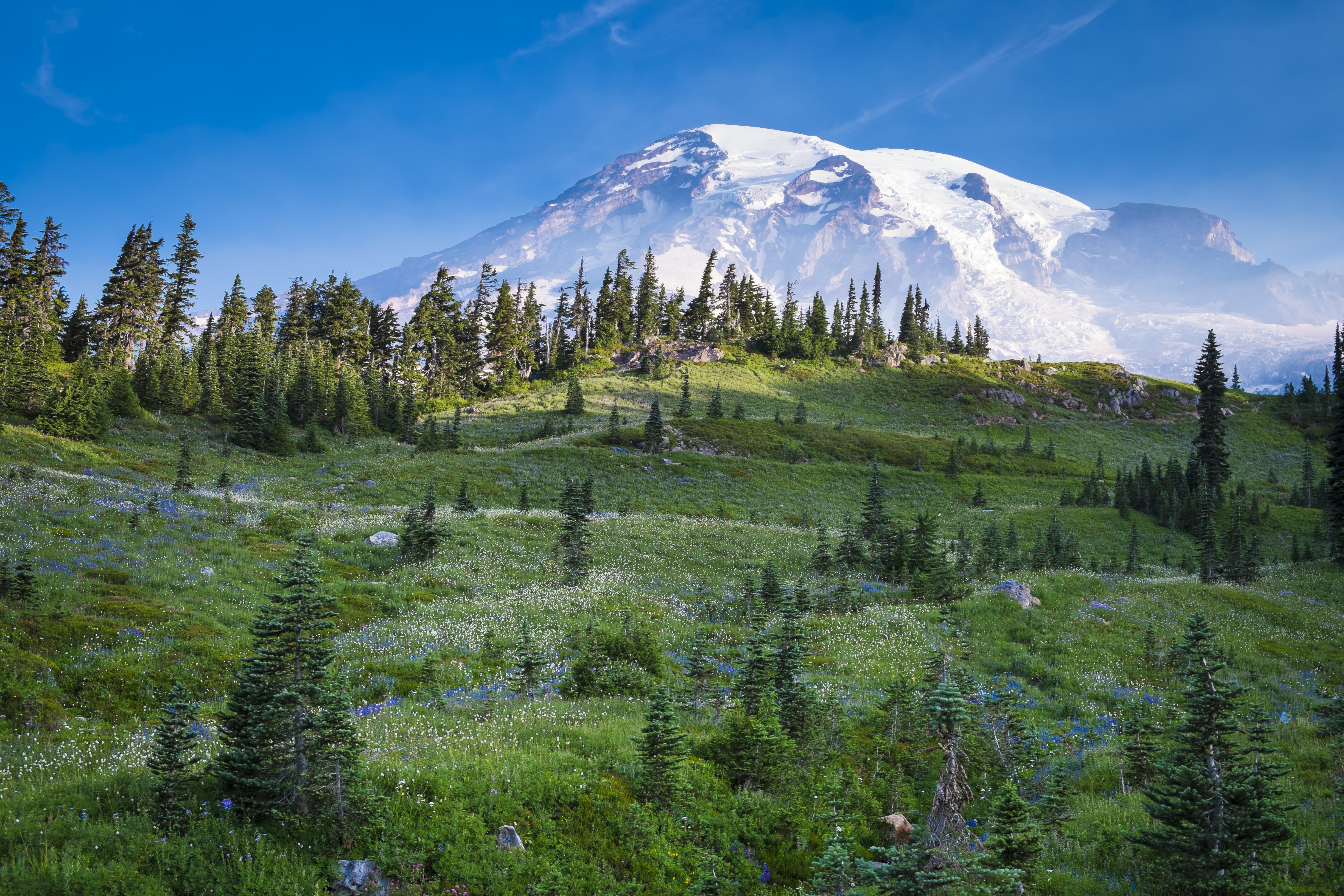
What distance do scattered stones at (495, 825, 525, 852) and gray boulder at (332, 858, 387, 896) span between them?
4.30ft

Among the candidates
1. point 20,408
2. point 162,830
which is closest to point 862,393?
point 20,408

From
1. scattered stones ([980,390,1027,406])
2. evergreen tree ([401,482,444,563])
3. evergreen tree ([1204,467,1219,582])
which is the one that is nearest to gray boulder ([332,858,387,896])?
evergreen tree ([401,482,444,563])

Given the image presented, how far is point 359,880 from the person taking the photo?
7.11 meters

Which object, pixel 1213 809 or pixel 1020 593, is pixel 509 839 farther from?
pixel 1020 593

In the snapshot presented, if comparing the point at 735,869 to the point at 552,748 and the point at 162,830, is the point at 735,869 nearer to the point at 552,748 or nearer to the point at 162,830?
the point at 552,748

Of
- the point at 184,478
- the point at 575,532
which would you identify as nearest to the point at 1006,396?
the point at 575,532

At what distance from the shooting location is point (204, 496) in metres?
31.3

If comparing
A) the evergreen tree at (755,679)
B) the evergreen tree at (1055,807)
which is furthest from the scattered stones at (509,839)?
the evergreen tree at (1055,807)

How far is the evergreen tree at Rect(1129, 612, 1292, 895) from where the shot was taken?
21.8 ft

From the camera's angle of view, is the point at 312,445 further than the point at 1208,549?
Yes

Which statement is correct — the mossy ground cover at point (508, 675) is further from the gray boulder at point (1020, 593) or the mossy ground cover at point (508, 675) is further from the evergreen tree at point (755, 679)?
the evergreen tree at point (755, 679)

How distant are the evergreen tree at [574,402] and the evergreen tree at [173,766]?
8269 centimetres

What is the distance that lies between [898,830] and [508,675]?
9585mm

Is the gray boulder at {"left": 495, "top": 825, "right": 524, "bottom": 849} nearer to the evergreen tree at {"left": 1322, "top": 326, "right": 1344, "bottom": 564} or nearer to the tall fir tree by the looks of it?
the tall fir tree
